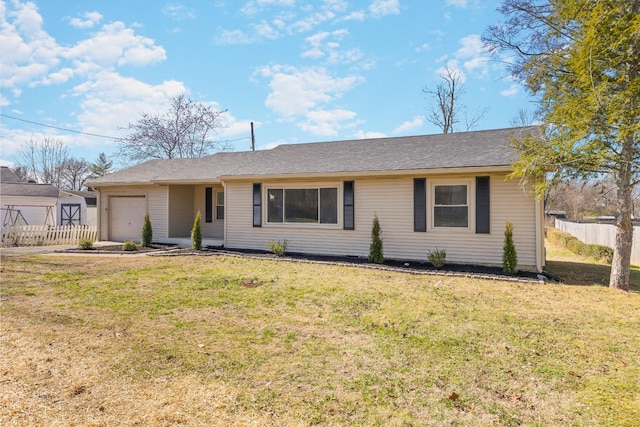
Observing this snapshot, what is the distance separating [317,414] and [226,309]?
3.09 m

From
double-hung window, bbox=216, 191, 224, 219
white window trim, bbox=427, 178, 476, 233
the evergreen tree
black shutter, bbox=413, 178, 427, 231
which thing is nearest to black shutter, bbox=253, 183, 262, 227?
double-hung window, bbox=216, 191, 224, 219

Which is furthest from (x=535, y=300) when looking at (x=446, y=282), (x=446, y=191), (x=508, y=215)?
(x=446, y=191)

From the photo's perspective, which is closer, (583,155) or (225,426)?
(225,426)

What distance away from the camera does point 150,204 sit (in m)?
14.6

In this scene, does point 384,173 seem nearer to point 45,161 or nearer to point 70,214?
point 70,214

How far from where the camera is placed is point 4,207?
2144 cm

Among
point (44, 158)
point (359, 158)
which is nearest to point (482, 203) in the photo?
point (359, 158)

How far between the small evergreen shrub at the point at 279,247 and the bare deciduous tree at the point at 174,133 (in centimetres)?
2053

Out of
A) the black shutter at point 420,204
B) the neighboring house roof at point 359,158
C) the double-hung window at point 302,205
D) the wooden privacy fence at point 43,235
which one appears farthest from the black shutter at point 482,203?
the wooden privacy fence at point 43,235

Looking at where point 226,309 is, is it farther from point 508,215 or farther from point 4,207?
point 4,207

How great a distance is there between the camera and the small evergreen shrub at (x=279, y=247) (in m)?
10.9

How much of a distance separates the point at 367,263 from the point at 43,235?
44.5 ft

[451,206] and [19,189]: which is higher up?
[19,189]

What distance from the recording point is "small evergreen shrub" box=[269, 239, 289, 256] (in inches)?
428
